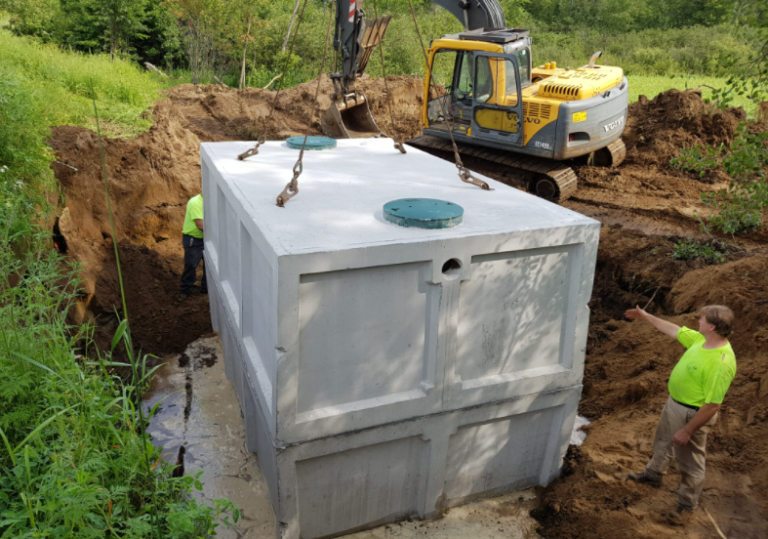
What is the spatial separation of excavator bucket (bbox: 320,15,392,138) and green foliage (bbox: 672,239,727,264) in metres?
4.14

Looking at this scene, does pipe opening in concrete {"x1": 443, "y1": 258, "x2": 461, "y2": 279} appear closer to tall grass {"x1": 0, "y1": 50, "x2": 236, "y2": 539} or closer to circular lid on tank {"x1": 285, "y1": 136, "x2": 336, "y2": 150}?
tall grass {"x1": 0, "y1": 50, "x2": 236, "y2": 539}

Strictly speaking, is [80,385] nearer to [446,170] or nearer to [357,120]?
[446,170]

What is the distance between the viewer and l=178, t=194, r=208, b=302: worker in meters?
7.95

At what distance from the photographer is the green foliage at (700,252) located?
25.1 ft

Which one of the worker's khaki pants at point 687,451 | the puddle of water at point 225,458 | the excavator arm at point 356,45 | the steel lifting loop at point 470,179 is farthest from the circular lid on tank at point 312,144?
the worker's khaki pants at point 687,451

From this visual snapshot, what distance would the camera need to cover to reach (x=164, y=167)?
10.3 metres

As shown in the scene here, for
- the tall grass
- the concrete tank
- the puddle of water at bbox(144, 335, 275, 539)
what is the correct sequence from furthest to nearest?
the puddle of water at bbox(144, 335, 275, 539) → the concrete tank → the tall grass

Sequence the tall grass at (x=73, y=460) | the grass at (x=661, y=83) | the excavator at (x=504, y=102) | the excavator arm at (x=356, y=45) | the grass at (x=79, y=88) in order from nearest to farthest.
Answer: the tall grass at (x=73, y=460) < the grass at (x=79, y=88) < the excavator arm at (x=356, y=45) < the excavator at (x=504, y=102) < the grass at (x=661, y=83)

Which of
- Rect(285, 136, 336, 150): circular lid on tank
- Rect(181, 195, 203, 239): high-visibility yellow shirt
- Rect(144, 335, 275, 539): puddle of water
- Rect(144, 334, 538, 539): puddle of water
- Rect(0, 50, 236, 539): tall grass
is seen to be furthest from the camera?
Rect(181, 195, 203, 239): high-visibility yellow shirt

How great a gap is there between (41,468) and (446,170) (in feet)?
13.0

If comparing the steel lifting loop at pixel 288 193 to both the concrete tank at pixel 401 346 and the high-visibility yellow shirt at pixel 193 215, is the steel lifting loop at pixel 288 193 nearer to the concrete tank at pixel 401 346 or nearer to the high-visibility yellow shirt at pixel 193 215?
the concrete tank at pixel 401 346

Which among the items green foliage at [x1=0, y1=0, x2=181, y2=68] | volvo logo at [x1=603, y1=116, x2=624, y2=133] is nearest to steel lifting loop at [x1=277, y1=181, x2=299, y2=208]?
volvo logo at [x1=603, y1=116, x2=624, y2=133]

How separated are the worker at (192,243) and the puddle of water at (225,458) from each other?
4.22 ft

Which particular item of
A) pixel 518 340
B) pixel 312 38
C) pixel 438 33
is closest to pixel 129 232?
pixel 518 340
